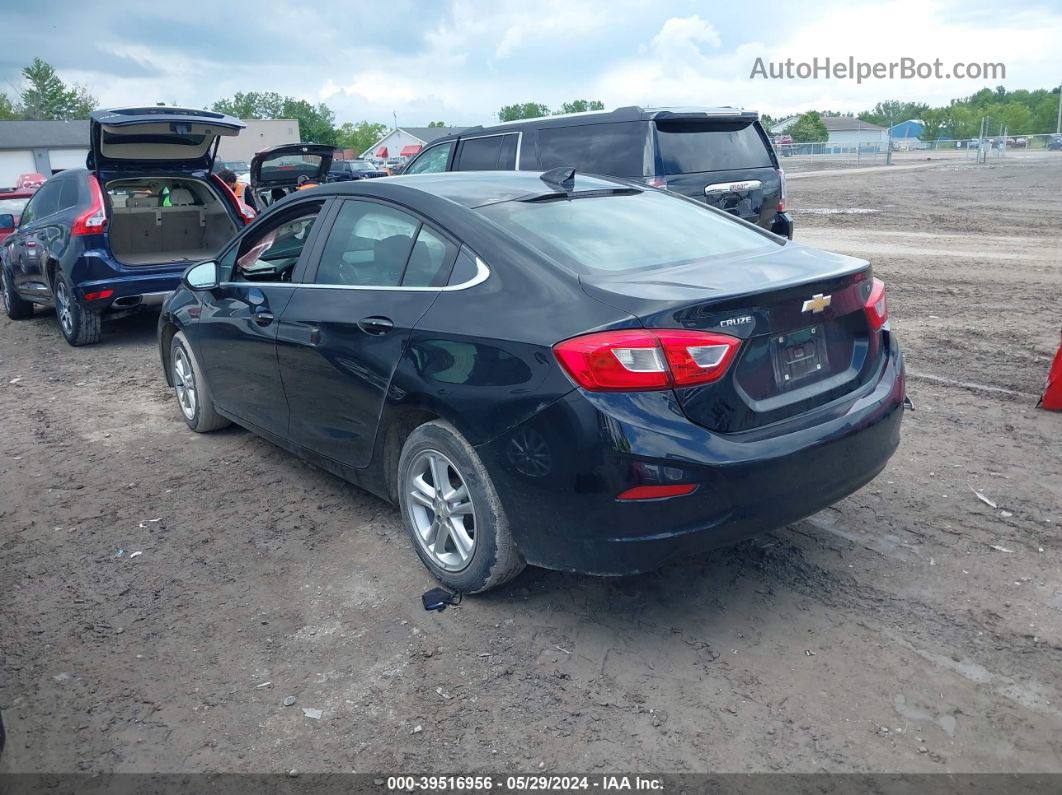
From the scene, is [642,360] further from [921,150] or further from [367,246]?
[921,150]

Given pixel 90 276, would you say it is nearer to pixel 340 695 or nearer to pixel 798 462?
pixel 340 695

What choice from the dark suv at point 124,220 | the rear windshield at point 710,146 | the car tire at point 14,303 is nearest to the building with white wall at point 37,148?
the car tire at point 14,303

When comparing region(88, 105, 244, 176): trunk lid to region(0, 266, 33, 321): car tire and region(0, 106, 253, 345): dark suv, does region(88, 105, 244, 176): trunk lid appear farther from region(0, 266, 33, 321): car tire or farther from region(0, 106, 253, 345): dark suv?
region(0, 266, 33, 321): car tire

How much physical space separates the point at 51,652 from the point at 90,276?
5550mm

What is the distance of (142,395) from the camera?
7.10 m

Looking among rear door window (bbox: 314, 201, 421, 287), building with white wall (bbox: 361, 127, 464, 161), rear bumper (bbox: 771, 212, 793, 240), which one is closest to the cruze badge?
rear door window (bbox: 314, 201, 421, 287)

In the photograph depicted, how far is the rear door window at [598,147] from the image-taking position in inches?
321

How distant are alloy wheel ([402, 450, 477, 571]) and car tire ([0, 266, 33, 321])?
843cm

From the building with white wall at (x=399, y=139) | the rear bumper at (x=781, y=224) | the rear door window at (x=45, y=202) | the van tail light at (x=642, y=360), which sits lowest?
the van tail light at (x=642, y=360)

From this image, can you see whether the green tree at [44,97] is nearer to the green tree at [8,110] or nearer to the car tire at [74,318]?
the green tree at [8,110]

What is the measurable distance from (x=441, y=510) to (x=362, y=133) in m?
139

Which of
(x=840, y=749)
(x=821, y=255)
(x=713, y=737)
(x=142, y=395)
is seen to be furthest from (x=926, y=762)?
(x=142, y=395)

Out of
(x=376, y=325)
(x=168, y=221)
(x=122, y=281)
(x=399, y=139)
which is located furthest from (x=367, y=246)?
(x=399, y=139)

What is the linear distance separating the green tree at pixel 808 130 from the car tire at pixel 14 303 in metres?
89.2
